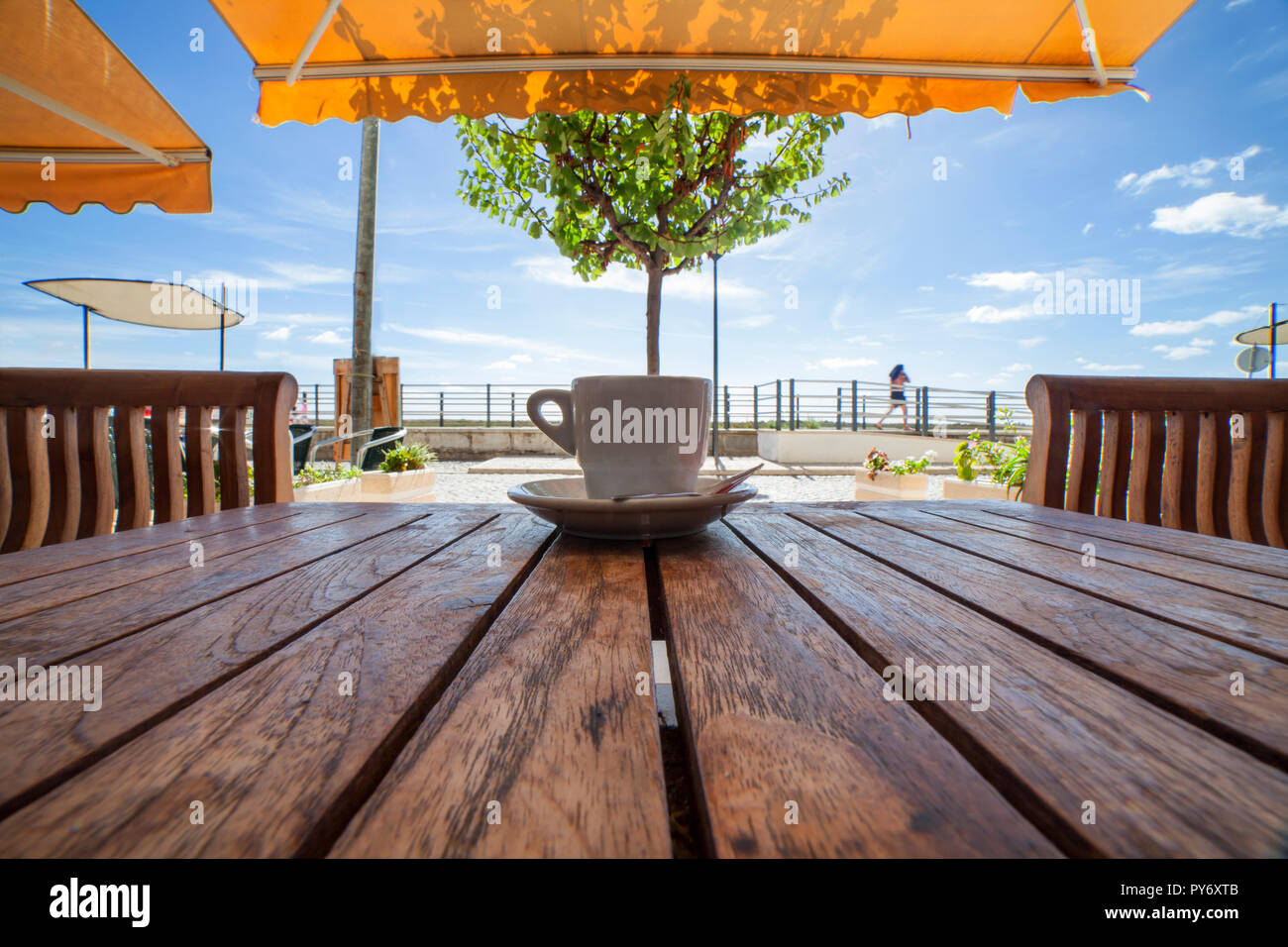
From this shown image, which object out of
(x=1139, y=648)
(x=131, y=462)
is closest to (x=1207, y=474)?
(x=1139, y=648)

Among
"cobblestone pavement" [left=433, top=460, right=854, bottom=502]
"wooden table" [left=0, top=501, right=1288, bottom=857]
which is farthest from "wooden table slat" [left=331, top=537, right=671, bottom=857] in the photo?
"cobblestone pavement" [left=433, top=460, right=854, bottom=502]

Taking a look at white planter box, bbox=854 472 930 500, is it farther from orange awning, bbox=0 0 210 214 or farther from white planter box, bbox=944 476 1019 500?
orange awning, bbox=0 0 210 214

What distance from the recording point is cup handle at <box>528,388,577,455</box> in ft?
2.56

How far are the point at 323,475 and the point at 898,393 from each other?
32.2 ft

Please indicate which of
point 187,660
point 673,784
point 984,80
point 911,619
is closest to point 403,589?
point 187,660

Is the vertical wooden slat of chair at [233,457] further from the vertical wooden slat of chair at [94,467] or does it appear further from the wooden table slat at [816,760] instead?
the wooden table slat at [816,760]

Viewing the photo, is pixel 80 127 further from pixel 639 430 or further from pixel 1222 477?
pixel 1222 477

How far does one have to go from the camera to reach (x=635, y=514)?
2.02ft

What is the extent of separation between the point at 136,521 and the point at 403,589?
1.02m

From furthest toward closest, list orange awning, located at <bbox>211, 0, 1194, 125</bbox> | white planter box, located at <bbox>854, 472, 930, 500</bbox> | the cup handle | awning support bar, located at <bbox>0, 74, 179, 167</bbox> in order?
1. white planter box, located at <bbox>854, 472, 930, 500</bbox>
2. awning support bar, located at <bbox>0, 74, 179, 167</bbox>
3. orange awning, located at <bbox>211, 0, 1194, 125</bbox>
4. the cup handle

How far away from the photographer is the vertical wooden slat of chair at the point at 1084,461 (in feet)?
3.76
